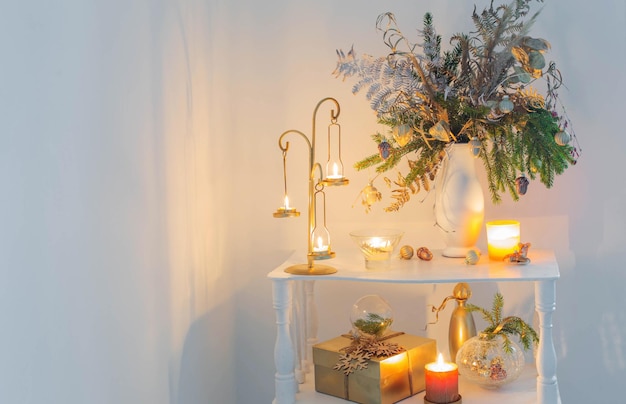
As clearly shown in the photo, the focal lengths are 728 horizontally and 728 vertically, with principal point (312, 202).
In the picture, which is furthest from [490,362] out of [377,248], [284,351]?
[284,351]

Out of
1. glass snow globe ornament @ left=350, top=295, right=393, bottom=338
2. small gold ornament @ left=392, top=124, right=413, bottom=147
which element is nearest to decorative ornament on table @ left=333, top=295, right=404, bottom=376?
glass snow globe ornament @ left=350, top=295, right=393, bottom=338

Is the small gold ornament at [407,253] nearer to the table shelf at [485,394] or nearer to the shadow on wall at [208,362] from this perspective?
the table shelf at [485,394]

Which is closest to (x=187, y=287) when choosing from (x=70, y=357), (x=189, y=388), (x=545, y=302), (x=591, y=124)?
(x=189, y=388)

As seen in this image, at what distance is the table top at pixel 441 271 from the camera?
1619 mm

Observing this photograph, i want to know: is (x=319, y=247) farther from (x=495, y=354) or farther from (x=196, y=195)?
(x=495, y=354)

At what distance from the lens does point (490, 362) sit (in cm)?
175

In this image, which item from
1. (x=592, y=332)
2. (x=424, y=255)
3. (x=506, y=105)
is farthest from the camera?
(x=592, y=332)

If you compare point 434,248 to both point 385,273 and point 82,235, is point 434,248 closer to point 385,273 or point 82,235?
point 385,273

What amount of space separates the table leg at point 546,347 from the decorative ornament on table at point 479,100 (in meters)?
0.27

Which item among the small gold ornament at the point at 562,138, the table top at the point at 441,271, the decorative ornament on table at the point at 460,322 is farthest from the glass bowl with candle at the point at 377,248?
the small gold ornament at the point at 562,138

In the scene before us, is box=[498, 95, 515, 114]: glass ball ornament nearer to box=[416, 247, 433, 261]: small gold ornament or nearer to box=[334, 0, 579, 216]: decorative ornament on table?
box=[334, 0, 579, 216]: decorative ornament on table

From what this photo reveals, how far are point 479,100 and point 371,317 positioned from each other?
1.93 feet

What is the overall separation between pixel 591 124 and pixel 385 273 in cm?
71

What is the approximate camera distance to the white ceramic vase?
1.78 meters
